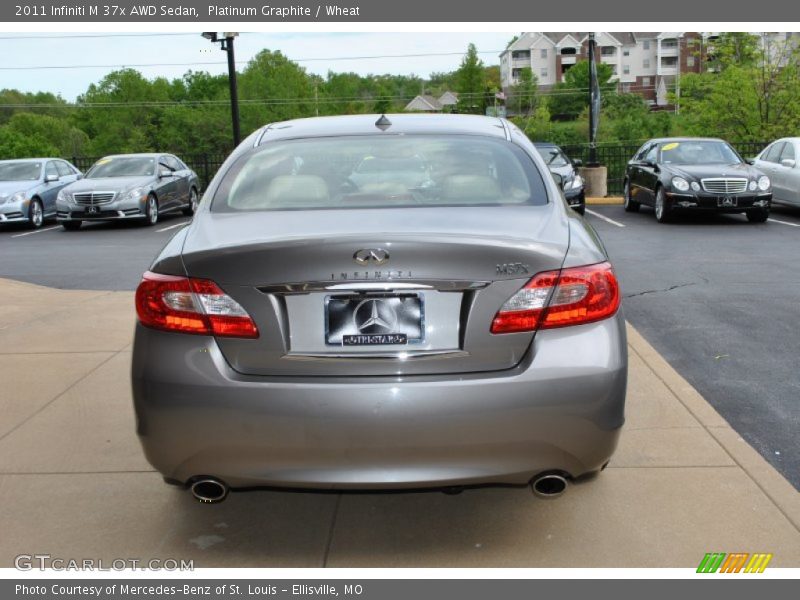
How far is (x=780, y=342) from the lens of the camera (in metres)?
7.31

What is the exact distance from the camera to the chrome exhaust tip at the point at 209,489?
137 inches

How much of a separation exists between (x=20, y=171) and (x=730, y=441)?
66.1 ft

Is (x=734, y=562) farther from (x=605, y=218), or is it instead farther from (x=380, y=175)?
(x=605, y=218)

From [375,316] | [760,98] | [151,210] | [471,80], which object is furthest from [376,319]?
[471,80]

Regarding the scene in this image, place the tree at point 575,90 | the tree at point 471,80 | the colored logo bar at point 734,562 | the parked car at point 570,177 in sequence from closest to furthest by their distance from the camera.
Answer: the colored logo bar at point 734,562 < the parked car at point 570,177 < the tree at point 575,90 < the tree at point 471,80

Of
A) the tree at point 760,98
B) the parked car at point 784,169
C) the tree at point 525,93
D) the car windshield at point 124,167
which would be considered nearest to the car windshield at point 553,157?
the parked car at point 784,169

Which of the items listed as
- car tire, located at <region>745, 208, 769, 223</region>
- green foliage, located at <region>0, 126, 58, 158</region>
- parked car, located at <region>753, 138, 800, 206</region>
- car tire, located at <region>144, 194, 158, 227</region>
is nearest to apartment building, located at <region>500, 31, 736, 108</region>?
green foliage, located at <region>0, 126, 58, 158</region>

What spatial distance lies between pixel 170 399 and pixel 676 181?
1507 cm

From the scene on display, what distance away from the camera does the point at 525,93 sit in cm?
13638

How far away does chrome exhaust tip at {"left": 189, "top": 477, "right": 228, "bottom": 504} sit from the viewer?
11.4 ft

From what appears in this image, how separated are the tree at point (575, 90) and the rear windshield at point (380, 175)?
430 ft

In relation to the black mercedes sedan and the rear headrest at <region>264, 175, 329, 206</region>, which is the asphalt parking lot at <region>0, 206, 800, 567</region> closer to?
the rear headrest at <region>264, 175, 329, 206</region>

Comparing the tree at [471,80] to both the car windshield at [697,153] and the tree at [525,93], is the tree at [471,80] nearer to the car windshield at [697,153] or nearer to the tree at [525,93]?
the tree at [525,93]

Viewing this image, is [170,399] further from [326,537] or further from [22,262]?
[22,262]
